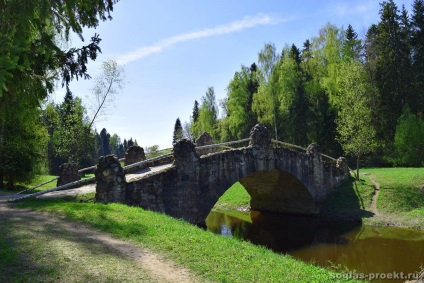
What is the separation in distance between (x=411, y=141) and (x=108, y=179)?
3073 cm

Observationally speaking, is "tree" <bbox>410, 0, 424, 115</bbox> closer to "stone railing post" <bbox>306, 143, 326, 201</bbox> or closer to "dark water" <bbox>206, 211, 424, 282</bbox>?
"stone railing post" <bbox>306, 143, 326, 201</bbox>

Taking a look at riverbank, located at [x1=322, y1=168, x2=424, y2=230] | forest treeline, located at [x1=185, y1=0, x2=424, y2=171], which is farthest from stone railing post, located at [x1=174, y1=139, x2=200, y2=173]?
forest treeline, located at [x1=185, y1=0, x2=424, y2=171]

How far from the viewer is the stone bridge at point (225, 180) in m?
14.9

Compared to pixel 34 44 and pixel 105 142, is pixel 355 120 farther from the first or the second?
pixel 105 142

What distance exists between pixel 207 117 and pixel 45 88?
186 ft

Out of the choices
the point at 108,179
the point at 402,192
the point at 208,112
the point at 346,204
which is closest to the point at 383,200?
the point at 402,192

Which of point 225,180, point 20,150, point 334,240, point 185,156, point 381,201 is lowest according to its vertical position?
point 334,240

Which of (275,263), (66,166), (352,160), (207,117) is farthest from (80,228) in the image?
(207,117)

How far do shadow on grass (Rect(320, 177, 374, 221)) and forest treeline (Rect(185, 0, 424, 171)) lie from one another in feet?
26.0

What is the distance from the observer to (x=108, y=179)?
1412 centimetres

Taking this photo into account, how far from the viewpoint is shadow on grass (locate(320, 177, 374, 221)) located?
24.4 meters

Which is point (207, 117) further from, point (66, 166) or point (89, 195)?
point (89, 195)

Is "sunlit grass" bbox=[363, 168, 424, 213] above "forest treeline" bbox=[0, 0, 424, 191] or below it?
below

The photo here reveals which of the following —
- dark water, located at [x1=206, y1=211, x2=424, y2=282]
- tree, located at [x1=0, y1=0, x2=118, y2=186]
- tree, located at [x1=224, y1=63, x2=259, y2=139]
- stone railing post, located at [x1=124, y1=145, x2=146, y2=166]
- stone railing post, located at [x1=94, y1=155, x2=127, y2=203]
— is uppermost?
tree, located at [x1=224, y1=63, x2=259, y2=139]
